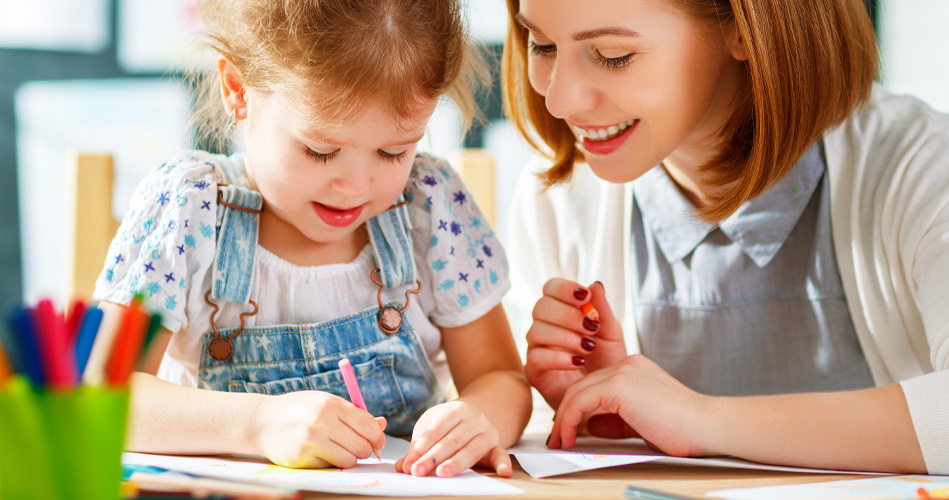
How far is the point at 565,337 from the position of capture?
0.87m

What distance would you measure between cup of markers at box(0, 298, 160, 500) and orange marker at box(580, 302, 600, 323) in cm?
53

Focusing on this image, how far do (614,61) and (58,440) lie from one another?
2.09 feet

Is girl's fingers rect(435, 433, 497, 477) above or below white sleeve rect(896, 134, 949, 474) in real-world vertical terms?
below

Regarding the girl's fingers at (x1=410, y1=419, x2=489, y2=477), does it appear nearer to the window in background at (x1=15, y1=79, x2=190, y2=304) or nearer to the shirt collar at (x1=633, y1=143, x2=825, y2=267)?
the shirt collar at (x1=633, y1=143, x2=825, y2=267)

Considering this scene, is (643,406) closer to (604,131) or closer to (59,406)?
(604,131)

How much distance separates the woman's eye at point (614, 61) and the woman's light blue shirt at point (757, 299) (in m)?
0.26

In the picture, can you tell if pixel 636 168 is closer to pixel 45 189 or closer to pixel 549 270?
pixel 549 270

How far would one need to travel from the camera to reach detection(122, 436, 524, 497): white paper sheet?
58 cm

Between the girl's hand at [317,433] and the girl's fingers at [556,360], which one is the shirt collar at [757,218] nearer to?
the girl's fingers at [556,360]

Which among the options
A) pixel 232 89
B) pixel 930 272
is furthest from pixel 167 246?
pixel 930 272

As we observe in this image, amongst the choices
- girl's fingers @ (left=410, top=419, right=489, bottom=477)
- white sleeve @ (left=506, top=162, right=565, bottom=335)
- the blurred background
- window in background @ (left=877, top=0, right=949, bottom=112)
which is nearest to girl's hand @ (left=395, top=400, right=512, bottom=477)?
girl's fingers @ (left=410, top=419, right=489, bottom=477)

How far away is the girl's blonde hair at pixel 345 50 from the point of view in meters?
0.76

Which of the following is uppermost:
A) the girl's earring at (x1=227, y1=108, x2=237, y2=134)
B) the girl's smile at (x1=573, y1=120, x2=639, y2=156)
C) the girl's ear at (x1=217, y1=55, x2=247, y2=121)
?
the girl's ear at (x1=217, y1=55, x2=247, y2=121)

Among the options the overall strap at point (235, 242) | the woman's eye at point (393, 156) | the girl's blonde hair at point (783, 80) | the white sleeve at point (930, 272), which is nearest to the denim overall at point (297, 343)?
the overall strap at point (235, 242)
